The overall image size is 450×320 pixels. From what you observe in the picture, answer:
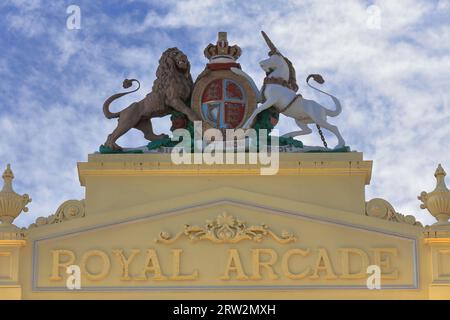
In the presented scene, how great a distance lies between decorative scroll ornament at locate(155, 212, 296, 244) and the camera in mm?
27781

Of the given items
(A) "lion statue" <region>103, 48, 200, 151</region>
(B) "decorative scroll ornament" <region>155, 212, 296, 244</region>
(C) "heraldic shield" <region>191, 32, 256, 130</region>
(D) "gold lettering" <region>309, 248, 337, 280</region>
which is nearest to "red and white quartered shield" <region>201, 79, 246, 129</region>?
(C) "heraldic shield" <region>191, 32, 256, 130</region>

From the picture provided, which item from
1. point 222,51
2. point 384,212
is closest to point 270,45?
point 222,51

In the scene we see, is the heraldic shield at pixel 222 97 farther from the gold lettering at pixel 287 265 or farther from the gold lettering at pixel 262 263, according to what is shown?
the gold lettering at pixel 287 265

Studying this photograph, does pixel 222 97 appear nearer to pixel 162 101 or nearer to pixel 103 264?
pixel 162 101

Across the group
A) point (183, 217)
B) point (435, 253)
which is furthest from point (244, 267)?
point (435, 253)

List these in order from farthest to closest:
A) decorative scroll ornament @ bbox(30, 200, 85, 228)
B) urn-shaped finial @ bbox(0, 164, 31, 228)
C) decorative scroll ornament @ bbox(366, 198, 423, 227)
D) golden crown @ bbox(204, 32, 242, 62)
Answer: golden crown @ bbox(204, 32, 242, 62) < decorative scroll ornament @ bbox(30, 200, 85, 228) < decorative scroll ornament @ bbox(366, 198, 423, 227) < urn-shaped finial @ bbox(0, 164, 31, 228)

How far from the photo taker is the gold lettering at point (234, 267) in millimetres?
27516

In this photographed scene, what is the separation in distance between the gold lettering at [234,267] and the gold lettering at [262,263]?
0.66ft

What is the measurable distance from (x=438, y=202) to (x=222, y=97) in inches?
182

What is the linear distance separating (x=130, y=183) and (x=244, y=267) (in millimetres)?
2755

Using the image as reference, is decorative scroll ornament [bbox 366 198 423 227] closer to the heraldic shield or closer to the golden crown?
the heraldic shield

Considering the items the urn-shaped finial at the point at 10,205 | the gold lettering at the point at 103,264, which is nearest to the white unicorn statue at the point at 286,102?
the gold lettering at the point at 103,264

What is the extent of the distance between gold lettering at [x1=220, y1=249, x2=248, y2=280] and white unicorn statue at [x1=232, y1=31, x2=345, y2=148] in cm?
276
